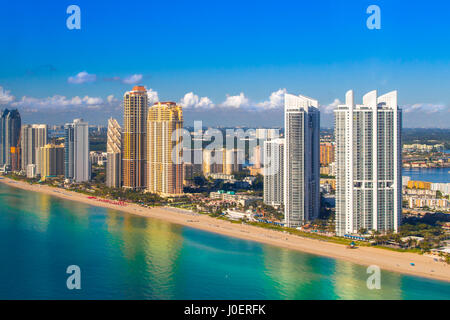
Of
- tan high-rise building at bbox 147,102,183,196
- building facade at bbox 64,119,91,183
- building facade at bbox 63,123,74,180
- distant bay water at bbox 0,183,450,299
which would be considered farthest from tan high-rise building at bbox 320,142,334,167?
distant bay water at bbox 0,183,450,299

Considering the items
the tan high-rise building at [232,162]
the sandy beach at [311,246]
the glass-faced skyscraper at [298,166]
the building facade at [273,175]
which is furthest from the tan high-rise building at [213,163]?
the glass-faced skyscraper at [298,166]

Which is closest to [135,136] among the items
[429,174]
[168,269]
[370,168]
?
[370,168]

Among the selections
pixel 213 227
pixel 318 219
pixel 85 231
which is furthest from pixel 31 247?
pixel 318 219

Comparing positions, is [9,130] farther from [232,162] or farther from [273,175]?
[273,175]

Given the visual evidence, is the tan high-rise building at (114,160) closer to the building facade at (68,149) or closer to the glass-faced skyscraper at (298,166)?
the building facade at (68,149)

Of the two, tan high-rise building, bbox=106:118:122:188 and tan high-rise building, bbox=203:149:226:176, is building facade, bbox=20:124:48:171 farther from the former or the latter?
tan high-rise building, bbox=203:149:226:176
